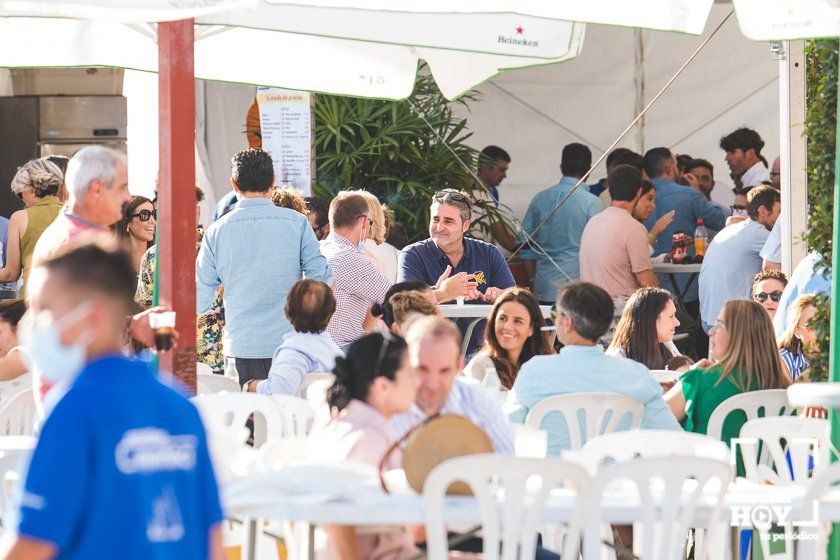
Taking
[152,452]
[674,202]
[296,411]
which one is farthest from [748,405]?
[674,202]

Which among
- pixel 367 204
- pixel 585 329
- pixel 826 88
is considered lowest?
pixel 585 329

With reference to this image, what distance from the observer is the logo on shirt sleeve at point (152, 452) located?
229 centimetres

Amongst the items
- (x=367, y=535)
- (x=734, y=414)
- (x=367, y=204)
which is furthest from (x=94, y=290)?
(x=367, y=204)

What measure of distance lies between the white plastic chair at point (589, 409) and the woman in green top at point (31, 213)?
3778mm

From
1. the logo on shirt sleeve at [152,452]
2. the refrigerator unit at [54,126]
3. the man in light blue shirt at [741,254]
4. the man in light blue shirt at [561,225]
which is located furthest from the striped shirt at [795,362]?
the refrigerator unit at [54,126]

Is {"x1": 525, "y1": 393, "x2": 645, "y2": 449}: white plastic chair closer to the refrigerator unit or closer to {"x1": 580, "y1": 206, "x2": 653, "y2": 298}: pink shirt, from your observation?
{"x1": 580, "y1": 206, "x2": 653, "y2": 298}: pink shirt

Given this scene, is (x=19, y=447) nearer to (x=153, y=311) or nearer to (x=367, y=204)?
(x=153, y=311)

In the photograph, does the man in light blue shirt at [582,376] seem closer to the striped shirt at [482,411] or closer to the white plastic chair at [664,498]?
the striped shirt at [482,411]

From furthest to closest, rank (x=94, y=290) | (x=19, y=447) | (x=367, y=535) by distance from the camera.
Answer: (x=19, y=447) → (x=367, y=535) → (x=94, y=290)

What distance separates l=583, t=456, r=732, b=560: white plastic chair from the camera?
11.7ft

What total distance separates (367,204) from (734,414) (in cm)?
255

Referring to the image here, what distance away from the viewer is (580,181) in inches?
380

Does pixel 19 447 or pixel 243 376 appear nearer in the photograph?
pixel 19 447

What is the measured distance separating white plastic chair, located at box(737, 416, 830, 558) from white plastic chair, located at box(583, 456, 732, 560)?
0.90 metres
